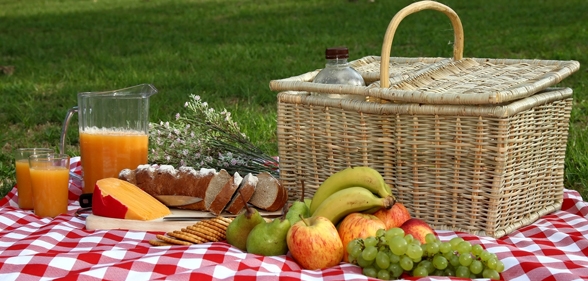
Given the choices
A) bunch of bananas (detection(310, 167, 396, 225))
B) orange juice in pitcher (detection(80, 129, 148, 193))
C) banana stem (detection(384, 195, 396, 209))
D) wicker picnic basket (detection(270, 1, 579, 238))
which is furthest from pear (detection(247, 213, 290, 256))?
orange juice in pitcher (detection(80, 129, 148, 193))

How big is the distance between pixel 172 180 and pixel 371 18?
666cm

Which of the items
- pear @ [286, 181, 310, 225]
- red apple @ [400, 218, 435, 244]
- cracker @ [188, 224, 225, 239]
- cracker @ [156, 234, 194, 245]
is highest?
red apple @ [400, 218, 435, 244]

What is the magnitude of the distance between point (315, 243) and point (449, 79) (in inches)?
35.9

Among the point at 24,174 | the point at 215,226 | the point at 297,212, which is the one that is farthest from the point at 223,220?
the point at 24,174

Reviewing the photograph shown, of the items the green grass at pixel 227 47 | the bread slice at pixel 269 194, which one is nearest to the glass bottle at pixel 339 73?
the bread slice at pixel 269 194

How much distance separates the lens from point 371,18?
334 inches

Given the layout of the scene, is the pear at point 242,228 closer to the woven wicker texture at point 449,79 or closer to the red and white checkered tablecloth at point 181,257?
the red and white checkered tablecloth at point 181,257

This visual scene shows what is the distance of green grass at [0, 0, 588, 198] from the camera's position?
4.07 m

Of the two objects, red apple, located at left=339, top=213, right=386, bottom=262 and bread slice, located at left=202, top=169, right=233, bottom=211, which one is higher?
red apple, located at left=339, top=213, right=386, bottom=262

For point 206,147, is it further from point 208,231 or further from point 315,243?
point 315,243

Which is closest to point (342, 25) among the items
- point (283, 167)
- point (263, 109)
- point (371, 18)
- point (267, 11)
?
point (371, 18)

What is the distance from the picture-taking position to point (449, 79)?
2.23 metres

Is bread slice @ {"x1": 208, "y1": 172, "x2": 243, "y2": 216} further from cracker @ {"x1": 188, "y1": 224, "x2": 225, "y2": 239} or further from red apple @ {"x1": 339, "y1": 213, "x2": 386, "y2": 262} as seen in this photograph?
red apple @ {"x1": 339, "y1": 213, "x2": 386, "y2": 262}

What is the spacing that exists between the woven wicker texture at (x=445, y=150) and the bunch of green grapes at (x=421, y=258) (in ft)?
1.31
